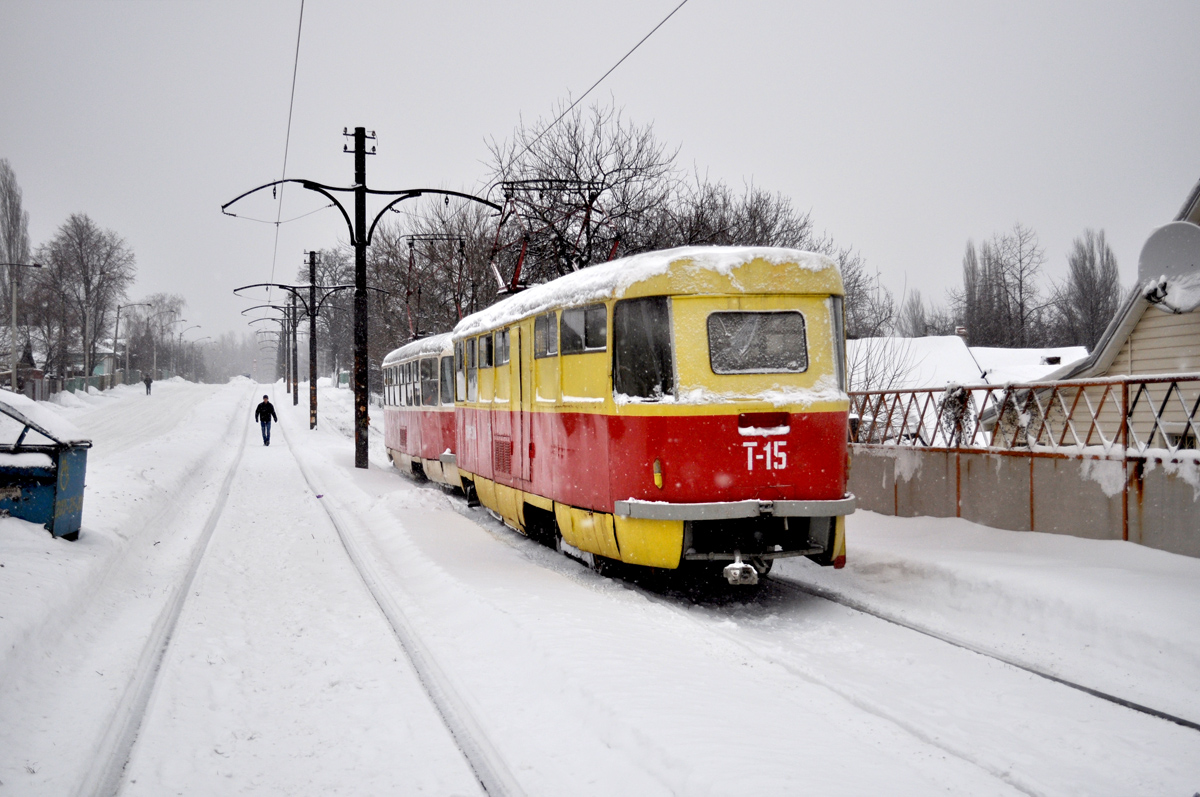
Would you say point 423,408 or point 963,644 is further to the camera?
point 423,408

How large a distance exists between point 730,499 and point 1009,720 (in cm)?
278

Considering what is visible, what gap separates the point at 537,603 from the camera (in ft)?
23.3

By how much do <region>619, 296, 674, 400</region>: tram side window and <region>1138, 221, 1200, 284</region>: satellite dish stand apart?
367 inches

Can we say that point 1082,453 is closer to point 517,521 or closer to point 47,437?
point 517,521

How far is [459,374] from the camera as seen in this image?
43.7 ft

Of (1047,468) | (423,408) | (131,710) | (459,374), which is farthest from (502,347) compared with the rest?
(423,408)

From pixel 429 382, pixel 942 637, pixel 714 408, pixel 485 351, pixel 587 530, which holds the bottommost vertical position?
pixel 942 637

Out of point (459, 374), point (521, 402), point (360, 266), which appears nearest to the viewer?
point (521, 402)

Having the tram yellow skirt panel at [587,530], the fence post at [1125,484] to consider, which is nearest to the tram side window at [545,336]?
the tram yellow skirt panel at [587,530]

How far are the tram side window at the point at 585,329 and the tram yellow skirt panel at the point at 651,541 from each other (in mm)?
1570

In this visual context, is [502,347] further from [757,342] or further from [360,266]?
[360,266]

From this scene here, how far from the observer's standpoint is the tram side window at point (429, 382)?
15.7 metres

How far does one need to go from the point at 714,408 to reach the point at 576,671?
8.88 ft

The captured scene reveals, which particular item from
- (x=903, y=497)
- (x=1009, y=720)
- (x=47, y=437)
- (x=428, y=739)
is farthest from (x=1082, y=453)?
(x=47, y=437)
